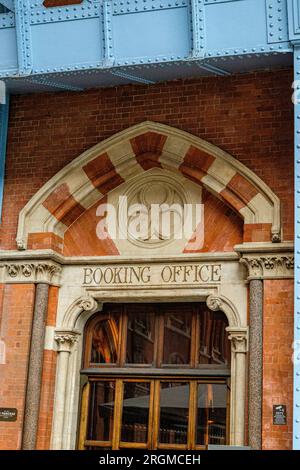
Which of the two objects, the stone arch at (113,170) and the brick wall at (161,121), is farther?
the stone arch at (113,170)

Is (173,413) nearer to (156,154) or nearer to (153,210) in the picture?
(153,210)

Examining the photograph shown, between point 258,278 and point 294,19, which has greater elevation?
point 294,19

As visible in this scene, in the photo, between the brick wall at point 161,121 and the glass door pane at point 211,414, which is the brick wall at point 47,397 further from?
the glass door pane at point 211,414

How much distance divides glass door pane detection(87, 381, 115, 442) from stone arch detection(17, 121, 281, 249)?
1893 millimetres

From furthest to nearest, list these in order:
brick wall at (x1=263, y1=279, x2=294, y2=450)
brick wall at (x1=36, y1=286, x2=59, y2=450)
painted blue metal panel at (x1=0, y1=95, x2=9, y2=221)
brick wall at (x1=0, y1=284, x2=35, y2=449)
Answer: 1. painted blue metal panel at (x1=0, y1=95, x2=9, y2=221)
2. brick wall at (x1=36, y1=286, x2=59, y2=450)
3. brick wall at (x1=0, y1=284, x2=35, y2=449)
4. brick wall at (x1=263, y1=279, x2=294, y2=450)

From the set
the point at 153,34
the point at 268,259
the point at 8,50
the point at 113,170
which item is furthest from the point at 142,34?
the point at 268,259

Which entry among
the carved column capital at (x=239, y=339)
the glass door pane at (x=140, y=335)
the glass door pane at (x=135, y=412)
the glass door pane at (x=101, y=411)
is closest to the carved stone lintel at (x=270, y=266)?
the carved column capital at (x=239, y=339)

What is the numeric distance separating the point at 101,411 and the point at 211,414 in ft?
4.66

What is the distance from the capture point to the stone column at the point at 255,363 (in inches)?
364

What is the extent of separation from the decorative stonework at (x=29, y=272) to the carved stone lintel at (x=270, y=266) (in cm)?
251

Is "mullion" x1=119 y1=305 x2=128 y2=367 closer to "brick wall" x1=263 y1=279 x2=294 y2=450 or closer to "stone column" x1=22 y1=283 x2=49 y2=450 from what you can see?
"stone column" x1=22 y1=283 x2=49 y2=450

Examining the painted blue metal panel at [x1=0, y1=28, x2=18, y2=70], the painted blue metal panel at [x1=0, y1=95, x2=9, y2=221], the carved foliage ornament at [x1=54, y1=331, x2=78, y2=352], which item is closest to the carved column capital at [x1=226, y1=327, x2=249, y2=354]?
the carved foliage ornament at [x1=54, y1=331, x2=78, y2=352]

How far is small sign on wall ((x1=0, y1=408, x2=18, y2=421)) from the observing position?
10.1m

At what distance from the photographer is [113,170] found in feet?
35.2
